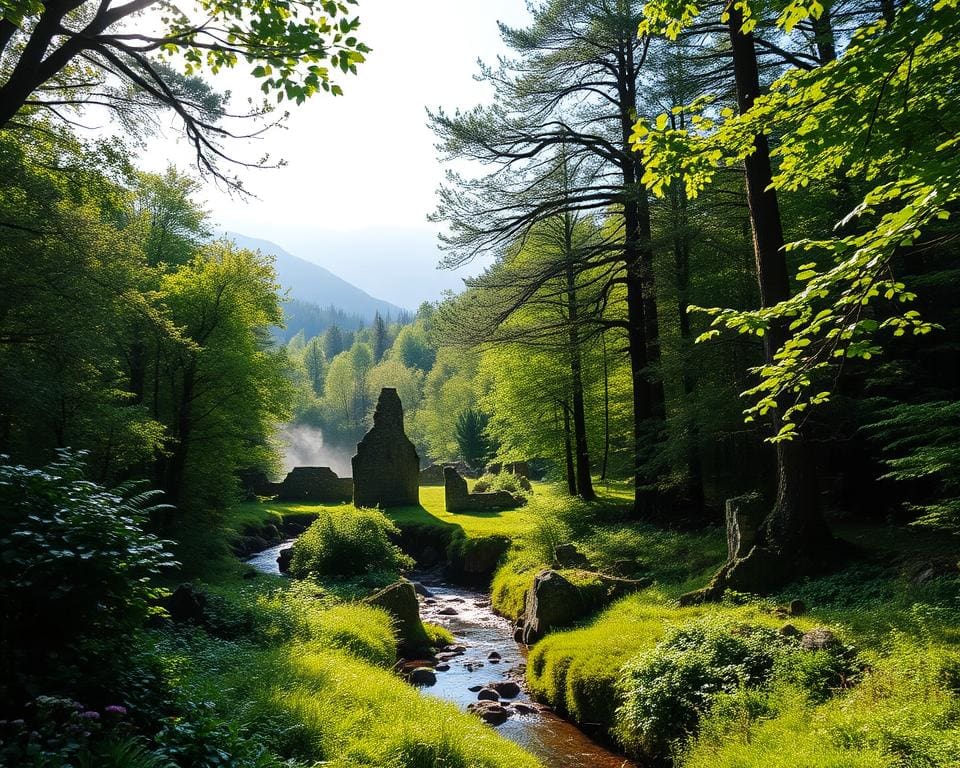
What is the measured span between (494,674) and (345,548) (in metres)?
6.13

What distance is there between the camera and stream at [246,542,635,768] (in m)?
7.57

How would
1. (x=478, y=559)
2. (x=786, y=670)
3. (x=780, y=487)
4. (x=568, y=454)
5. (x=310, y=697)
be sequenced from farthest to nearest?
(x=568, y=454)
(x=478, y=559)
(x=780, y=487)
(x=310, y=697)
(x=786, y=670)

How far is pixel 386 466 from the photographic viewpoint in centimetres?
2798

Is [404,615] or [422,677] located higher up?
[404,615]

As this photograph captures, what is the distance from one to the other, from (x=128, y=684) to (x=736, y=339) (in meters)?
12.2

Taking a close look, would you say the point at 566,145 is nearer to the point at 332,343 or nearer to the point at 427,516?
the point at 427,516

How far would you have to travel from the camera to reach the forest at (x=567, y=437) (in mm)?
4660

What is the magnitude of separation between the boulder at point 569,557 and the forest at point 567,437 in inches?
2.6

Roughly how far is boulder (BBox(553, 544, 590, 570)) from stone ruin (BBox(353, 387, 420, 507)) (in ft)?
47.4

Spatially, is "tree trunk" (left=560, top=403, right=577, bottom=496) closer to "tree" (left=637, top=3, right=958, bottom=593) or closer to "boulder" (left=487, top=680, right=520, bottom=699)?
"boulder" (left=487, top=680, right=520, bottom=699)

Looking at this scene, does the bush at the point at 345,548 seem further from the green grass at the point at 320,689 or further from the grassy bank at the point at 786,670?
the grassy bank at the point at 786,670

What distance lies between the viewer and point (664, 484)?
14422 millimetres

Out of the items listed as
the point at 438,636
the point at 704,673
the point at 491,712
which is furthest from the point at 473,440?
the point at 704,673

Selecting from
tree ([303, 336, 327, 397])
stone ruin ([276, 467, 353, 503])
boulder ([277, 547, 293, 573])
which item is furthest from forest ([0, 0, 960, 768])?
tree ([303, 336, 327, 397])
